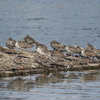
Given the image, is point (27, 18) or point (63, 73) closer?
point (63, 73)

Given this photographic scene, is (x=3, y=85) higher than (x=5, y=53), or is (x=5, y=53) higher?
(x=5, y=53)


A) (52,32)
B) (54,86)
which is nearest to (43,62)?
(54,86)

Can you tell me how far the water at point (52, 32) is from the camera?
44.7 feet

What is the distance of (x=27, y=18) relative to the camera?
4634 centimetres

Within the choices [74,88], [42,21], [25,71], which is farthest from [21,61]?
[42,21]

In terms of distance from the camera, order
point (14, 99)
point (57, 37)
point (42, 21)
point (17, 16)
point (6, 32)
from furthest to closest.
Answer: point (17, 16)
point (42, 21)
point (6, 32)
point (57, 37)
point (14, 99)

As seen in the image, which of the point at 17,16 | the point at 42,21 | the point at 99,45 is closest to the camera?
the point at 99,45

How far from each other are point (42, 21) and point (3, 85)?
29271mm

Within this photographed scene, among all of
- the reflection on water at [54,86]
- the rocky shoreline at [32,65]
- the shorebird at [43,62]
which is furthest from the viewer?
the shorebird at [43,62]

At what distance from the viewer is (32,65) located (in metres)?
18.3

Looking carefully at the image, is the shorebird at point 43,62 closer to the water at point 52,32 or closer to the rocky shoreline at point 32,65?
the rocky shoreline at point 32,65

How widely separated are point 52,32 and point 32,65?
18.3 metres

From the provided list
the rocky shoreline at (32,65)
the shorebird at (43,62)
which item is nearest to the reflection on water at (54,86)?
the rocky shoreline at (32,65)

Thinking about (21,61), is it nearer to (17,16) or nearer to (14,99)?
(14,99)
